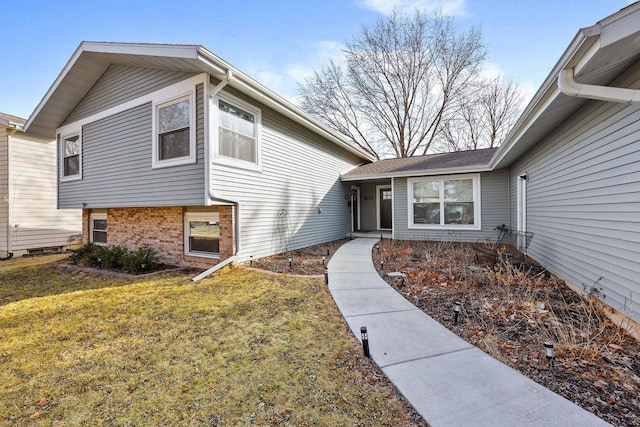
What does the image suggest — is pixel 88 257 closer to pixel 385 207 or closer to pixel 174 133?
pixel 174 133

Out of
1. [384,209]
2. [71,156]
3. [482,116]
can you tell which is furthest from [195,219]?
[482,116]

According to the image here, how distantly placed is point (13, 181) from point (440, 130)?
22776 millimetres

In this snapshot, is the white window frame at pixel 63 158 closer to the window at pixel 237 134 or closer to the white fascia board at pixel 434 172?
the window at pixel 237 134

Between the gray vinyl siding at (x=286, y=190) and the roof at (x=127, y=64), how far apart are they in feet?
1.53

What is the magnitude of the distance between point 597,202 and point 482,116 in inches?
815

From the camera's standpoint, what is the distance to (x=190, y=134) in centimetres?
591

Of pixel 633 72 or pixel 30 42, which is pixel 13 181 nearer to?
pixel 30 42

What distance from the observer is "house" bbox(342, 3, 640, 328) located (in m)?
2.85

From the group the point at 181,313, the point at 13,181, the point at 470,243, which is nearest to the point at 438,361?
the point at 181,313

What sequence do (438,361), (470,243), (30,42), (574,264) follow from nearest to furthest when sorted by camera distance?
A: (438,361)
(574,264)
(30,42)
(470,243)

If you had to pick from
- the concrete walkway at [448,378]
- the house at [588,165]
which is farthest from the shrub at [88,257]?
the house at [588,165]

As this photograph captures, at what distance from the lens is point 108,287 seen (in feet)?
17.8

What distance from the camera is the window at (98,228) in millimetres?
9092

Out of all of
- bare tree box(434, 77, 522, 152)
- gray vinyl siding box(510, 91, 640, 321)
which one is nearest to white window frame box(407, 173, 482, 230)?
gray vinyl siding box(510, 91, 640, 321)
